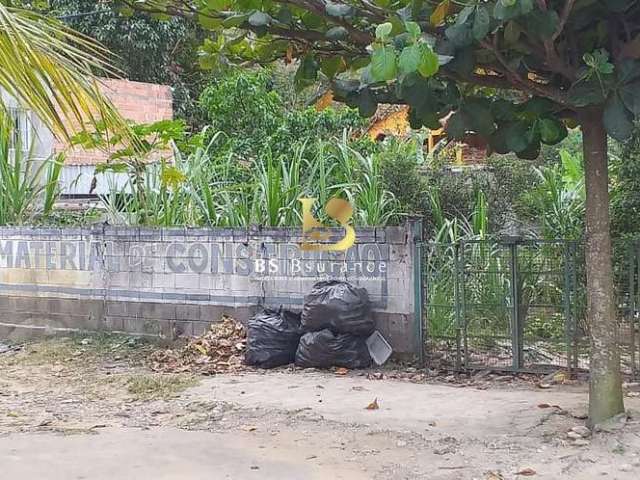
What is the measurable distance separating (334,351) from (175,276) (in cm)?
253

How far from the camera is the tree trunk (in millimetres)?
5188

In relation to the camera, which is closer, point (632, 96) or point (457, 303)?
point (632, 96)

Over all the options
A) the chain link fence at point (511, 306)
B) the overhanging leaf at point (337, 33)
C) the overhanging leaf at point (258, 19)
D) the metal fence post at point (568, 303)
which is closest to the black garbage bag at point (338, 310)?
the chain link fence at point (511, 306)

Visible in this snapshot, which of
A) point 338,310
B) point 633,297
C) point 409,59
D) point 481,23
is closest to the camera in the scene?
point 409,59

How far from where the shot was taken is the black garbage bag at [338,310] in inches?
308

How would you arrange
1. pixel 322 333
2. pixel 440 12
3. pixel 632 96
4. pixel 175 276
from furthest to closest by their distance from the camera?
pixel 175 276, pixel 322 333, pixel 632 96, pixel 440 12

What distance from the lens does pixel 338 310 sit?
7.80 meters

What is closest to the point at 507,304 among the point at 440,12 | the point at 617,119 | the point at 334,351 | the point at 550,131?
the point at 334,351

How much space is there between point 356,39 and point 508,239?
2.91 metres

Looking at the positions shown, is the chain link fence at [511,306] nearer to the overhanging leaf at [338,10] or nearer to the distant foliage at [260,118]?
the overhanging leaf at [338,10]

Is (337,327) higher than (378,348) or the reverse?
higher

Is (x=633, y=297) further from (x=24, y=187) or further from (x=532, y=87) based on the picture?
(x=24, y=187)

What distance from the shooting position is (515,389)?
6.94 metres

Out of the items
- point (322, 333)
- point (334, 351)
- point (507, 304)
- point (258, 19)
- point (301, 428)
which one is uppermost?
point (258, 19)
